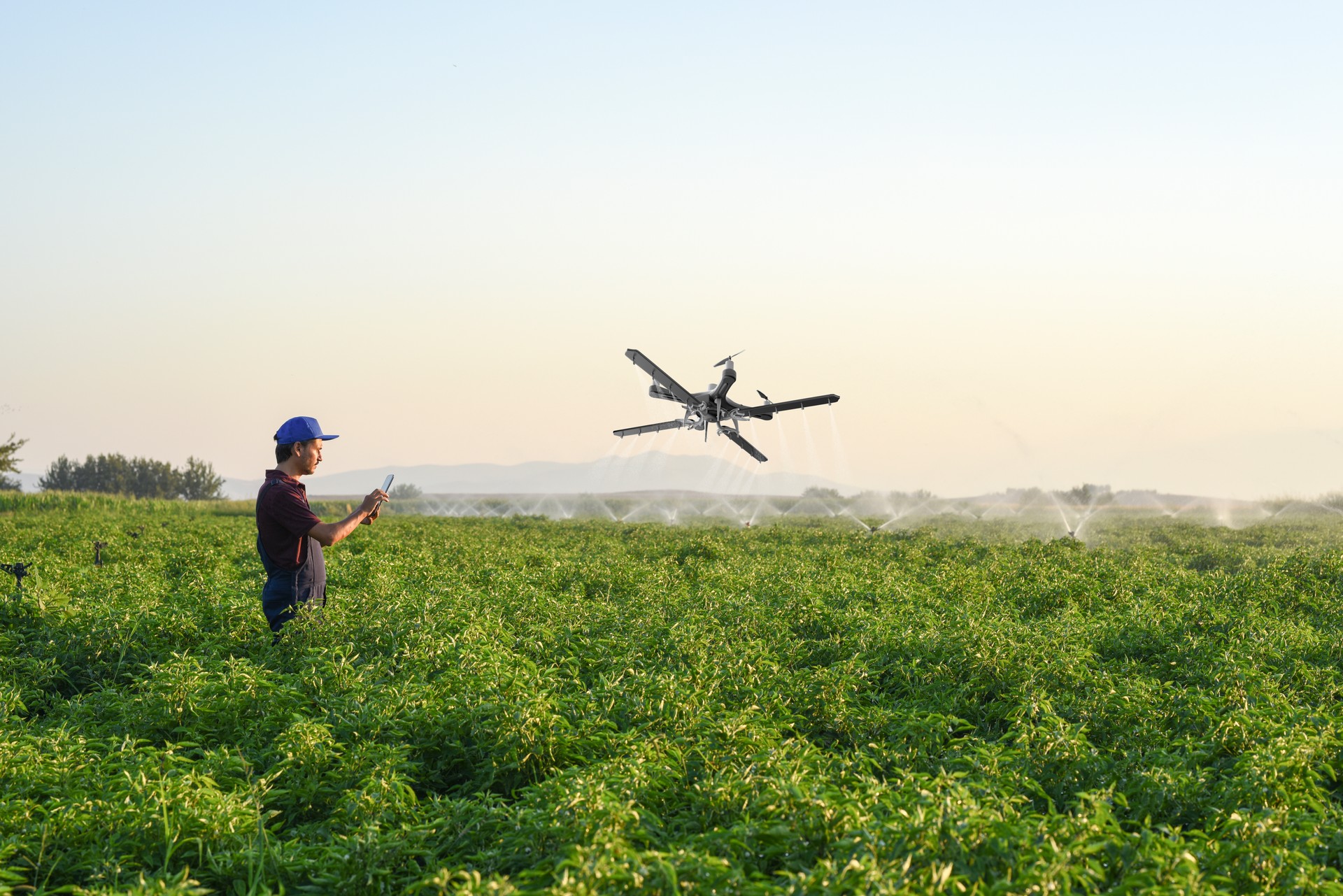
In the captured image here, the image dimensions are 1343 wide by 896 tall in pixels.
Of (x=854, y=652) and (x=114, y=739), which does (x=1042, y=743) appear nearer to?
(x=854, y=652)

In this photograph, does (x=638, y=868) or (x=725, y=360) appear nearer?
(x=638, y=868)

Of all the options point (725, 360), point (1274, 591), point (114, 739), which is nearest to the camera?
point (114, 739)

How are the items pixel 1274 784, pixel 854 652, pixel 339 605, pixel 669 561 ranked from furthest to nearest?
1. pixel 669 561
2. pixel 339 605
3. pixel 854 652
4. pixel 1274 784

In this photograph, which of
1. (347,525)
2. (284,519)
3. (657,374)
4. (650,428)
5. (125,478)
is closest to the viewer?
(347,525)

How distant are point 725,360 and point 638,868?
2390 centimetres

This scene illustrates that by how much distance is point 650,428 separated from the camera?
33.6 meters

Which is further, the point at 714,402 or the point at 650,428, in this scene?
the point at 650,428

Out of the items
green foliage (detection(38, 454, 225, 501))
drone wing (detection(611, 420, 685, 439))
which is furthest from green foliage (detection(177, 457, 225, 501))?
drone wing (detection(611, 420, 685, 439))

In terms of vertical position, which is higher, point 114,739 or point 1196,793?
point 114,739

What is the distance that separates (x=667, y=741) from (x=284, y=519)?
4.39 metres

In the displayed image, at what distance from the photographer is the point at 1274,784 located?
208 inches

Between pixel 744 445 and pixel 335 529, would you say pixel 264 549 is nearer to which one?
pixel 335 529

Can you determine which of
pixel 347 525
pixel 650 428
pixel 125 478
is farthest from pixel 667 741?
pixel 125 478

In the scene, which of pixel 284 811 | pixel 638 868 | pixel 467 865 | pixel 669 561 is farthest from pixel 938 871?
pixel 669 561
